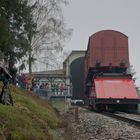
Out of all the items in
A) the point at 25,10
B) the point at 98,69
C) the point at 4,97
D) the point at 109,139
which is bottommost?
the point at 109,139

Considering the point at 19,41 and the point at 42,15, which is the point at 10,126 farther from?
the point at 42,15

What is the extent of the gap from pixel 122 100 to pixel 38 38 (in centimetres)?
1728

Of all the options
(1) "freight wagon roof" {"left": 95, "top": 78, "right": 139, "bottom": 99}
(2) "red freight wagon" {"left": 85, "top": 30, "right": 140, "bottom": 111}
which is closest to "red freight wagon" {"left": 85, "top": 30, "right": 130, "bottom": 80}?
(2) "red freight wagon" {"left": 85, "top": 30, "right": 140, "bottom": 111}

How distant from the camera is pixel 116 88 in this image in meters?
39.9

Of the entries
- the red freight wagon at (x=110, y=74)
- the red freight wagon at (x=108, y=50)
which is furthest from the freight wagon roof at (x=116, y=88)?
the red freight wagon at (x=108, y=50)

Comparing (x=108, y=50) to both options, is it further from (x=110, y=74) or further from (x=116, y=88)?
→ (x=116, y=88)

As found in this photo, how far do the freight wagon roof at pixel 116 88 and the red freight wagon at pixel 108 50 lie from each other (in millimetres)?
2086

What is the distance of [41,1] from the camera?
52281 millimetres

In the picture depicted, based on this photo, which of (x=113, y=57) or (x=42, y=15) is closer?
(x=113, y=57)

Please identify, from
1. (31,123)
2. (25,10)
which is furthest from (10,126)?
(25,10)

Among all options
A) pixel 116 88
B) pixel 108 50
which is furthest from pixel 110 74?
pixel 108 50

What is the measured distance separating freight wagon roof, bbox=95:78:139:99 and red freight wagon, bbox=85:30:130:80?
2.09m

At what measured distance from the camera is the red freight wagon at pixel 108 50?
42.0m

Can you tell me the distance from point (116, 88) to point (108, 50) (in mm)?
4317
